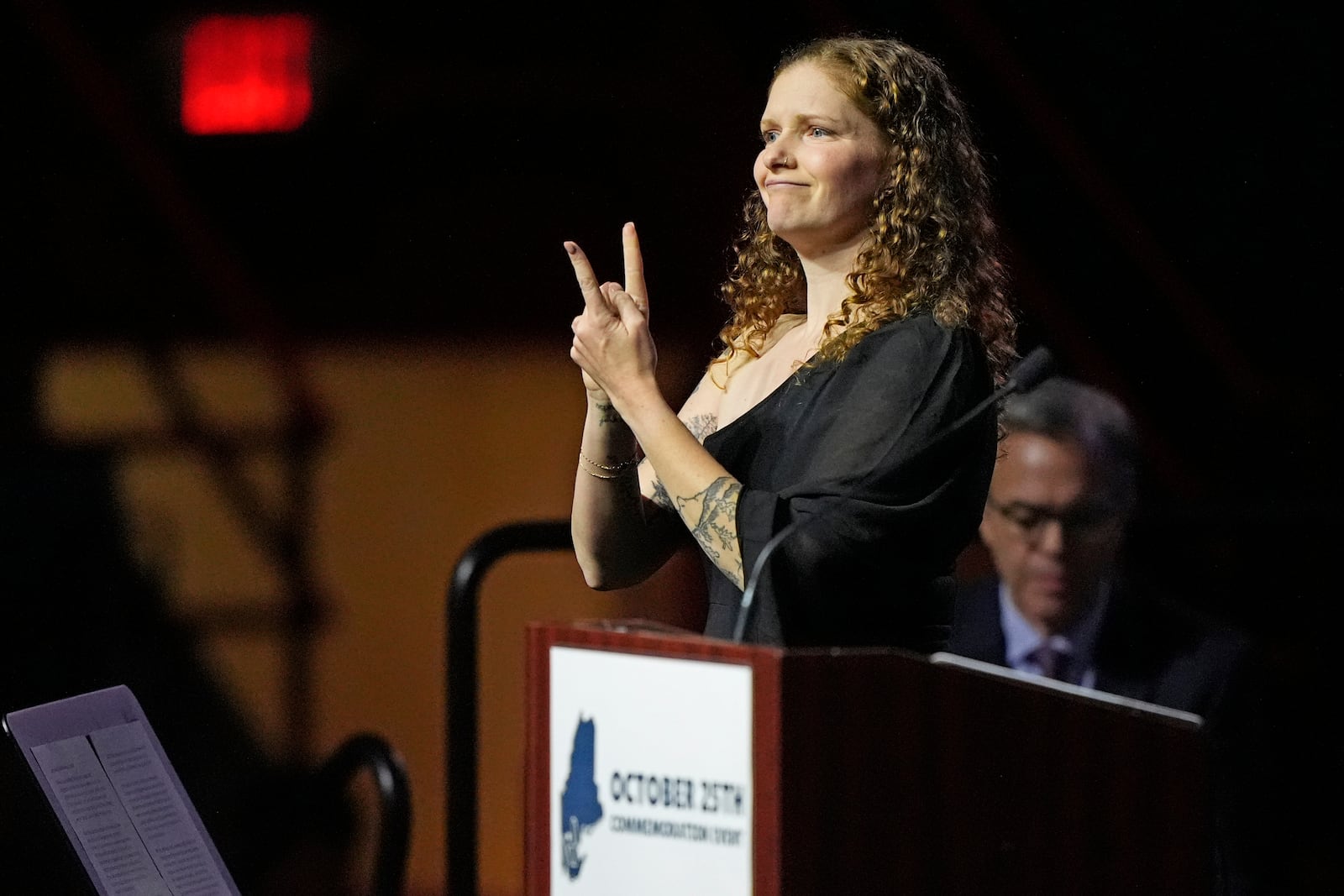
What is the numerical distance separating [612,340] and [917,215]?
0.32 m

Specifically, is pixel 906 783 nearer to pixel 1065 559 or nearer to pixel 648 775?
pixel 648 775

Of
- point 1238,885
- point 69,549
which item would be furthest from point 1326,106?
point 69,549

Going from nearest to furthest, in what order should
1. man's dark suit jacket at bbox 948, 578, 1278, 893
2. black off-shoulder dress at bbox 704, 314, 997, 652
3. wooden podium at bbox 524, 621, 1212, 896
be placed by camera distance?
1. wooden podium at bbox 524, 621, 1212, 896
2. black off-shoulder dress at bbox 704, 314, 997, 652
3. man's dark suit jacket at bbox 948, 578, 1278, 893

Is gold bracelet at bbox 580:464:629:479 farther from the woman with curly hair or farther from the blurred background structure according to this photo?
the blurred background structure

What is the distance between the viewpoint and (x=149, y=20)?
3.84 metres

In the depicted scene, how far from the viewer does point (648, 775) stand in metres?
1.18

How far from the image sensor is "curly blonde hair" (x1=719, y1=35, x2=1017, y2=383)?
1607mm

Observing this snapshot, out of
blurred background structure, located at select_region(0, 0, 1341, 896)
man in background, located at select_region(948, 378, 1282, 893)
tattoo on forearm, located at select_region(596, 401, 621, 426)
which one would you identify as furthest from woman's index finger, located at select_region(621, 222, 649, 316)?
blurred background structure, located at select_region(0, 0, 1341, 896)

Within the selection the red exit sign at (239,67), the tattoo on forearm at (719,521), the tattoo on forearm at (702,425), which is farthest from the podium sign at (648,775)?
the red exit sign at (239,67)

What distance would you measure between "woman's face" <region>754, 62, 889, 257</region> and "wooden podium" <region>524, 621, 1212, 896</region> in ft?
1.81

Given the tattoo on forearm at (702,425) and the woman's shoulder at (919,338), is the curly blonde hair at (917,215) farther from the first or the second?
the tattoo on forearm at (702,425)

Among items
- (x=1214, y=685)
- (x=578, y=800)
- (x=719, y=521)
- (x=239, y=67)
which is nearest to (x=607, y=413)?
(x=719, y=521)

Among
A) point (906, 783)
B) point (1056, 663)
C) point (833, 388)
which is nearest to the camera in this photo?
point (906, 783)

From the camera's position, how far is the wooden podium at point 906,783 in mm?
1112
